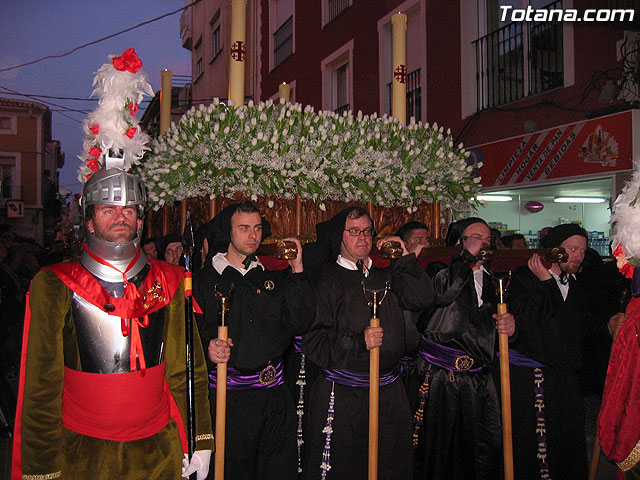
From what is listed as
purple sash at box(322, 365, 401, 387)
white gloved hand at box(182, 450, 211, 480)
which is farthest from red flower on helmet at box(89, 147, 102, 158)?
purple sash at box(322, 365, 401, 387)

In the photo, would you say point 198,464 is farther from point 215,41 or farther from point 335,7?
point 215,41

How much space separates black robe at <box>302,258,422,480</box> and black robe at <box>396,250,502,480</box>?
16.6 inches

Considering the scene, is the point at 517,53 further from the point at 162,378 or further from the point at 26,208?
the point at 26,208

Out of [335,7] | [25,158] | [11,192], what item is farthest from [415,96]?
[25,158]

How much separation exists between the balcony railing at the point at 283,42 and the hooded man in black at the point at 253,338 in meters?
13.5

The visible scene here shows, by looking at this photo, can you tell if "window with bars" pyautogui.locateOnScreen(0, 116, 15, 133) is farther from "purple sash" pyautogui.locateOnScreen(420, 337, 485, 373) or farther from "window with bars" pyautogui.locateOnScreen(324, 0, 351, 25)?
"purple sash" pyautogui.locateOnScreen(420, 337, 485, 373)

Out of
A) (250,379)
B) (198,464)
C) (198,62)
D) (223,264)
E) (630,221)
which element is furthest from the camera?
(198,62)

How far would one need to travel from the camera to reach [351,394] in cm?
347

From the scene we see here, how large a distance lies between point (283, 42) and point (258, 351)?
1477cm

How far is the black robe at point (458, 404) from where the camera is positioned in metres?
3.84

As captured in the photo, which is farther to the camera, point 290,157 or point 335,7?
point 335,7

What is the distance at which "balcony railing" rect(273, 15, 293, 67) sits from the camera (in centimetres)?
1603

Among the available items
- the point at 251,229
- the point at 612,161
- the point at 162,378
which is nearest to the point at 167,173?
the point at 251,229

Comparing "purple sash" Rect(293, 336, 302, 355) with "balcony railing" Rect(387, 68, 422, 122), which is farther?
"balcony railing" Rect(387, 68, 422, 122)
